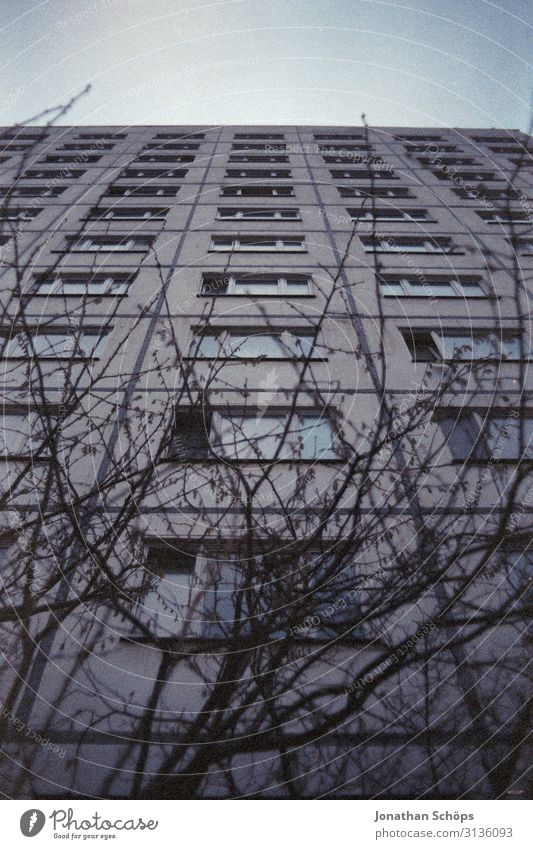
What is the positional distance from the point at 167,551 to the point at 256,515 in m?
1.03

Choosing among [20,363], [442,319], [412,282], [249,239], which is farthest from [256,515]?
[249,239]

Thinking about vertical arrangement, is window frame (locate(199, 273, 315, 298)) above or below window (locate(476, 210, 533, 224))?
below

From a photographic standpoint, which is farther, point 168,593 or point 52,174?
point 52,174

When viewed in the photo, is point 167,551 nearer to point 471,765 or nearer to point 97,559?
point 97,559

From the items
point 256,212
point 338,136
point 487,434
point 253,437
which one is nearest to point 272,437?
point 253,437

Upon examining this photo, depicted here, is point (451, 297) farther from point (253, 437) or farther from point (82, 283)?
point (82, 283)

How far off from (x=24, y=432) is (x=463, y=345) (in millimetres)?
6906

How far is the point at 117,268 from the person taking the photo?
825 centimetres

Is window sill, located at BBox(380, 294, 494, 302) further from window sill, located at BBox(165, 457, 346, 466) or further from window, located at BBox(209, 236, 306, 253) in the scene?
window sill, located at BBox(165, 457, 346, 466)

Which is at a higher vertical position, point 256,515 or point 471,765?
point 256,515

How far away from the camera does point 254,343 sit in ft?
21.6

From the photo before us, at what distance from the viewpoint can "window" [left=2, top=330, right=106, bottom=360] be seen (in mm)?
6023

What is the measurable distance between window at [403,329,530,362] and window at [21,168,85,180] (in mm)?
12920
